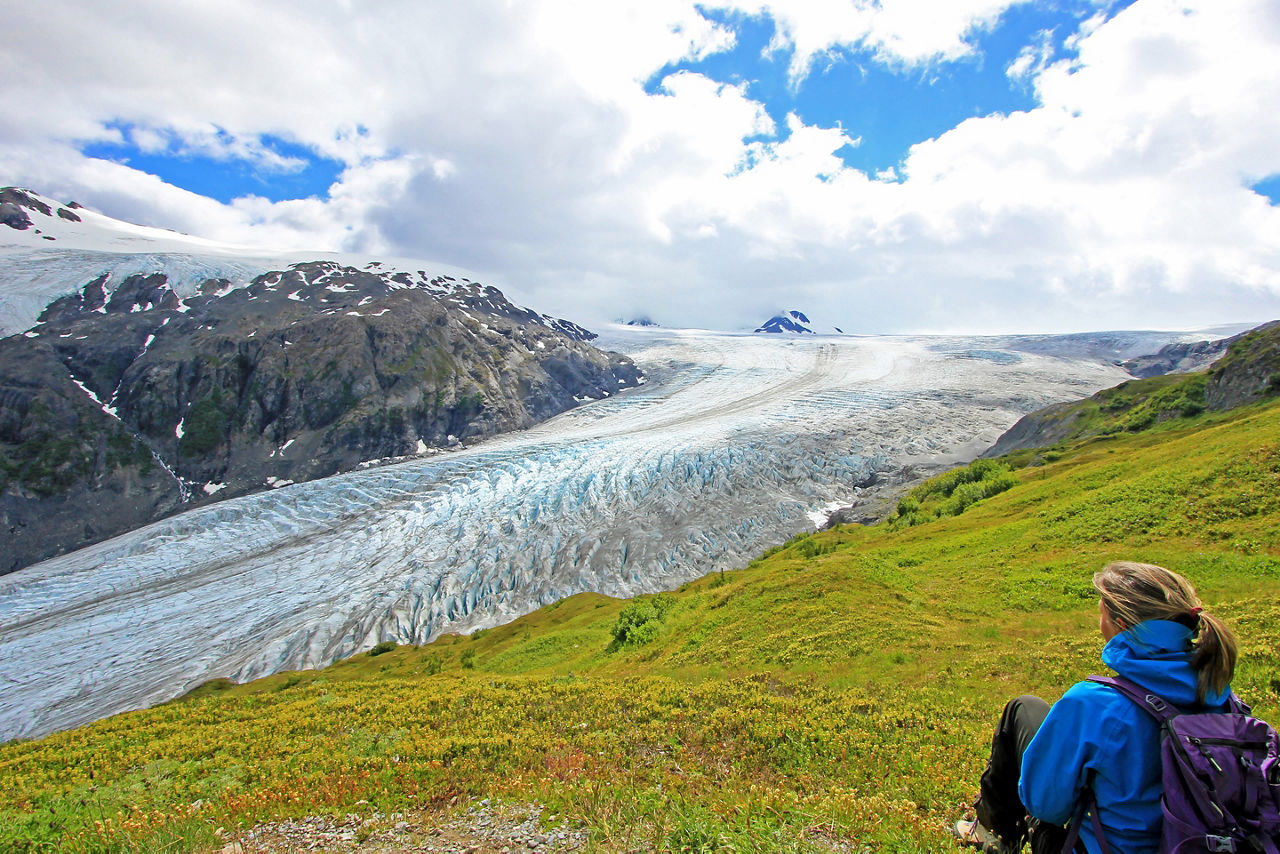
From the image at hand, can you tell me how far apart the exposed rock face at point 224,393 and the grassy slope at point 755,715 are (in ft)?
294

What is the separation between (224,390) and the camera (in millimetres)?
102312

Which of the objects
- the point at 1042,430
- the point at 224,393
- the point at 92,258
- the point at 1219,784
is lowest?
the point at 1042,430

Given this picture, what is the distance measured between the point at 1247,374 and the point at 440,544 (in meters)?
63.7

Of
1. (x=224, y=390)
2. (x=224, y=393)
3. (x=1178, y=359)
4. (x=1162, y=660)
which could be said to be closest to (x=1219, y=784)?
(x=1162, y=660)

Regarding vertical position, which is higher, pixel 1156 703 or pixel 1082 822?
pixel 1156 703

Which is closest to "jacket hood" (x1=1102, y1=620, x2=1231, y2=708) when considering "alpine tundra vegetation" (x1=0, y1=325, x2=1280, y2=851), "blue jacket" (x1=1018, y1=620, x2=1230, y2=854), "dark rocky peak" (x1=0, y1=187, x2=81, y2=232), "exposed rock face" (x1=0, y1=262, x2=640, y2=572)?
"blue jacket" (x1=1018, y1=620, x2=1230, y2=854)

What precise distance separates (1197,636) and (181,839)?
941 cm

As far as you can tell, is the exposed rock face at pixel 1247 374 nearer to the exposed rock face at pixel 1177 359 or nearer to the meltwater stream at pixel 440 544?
the meltwater stream at pixel 440 544

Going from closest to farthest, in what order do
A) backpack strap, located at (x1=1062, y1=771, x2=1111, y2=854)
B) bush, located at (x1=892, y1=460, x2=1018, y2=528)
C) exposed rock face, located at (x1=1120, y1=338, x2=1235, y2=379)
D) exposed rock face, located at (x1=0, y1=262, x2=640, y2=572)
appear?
backpack strap, located at (x1=1062, y1=771, x2=1111, y2=854) < bush, located at (x1=892, y1=460, x2=1018, y2=528) < exposed rock face, located at (x1=0, y1=262, x2=640, y2=572) < exposed rock face, located at (x1=1120, y1=338, x2=1235, y2=379)

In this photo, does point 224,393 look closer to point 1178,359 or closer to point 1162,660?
point 1162,660

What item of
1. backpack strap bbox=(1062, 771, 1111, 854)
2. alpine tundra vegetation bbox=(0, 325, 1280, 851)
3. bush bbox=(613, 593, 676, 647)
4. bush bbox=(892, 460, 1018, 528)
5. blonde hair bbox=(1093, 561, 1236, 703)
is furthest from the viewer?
bush bbox=(892, 460, 1018, 528)

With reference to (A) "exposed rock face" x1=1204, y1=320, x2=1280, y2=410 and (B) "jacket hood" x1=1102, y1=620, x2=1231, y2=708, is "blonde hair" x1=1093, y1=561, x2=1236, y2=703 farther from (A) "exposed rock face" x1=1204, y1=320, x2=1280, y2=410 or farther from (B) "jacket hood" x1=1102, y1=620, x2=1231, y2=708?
(A) "exposed rock face" x1=1204, y1=320, x2=1280, y2=410

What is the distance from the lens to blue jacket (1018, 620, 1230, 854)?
10.2 feet

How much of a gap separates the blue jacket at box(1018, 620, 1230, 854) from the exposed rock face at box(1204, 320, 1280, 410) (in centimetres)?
4989
